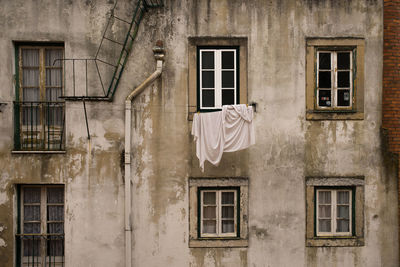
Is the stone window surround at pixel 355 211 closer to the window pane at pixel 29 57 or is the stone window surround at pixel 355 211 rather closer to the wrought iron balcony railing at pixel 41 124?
the wrought iron balcony railing at pixel 41 124

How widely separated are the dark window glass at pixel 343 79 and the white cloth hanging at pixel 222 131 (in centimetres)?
273

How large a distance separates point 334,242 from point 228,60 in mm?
5626

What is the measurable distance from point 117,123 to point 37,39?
3.04 meters

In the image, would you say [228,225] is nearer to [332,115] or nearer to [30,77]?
[332,115]

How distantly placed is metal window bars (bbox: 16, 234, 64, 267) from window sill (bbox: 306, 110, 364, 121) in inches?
292

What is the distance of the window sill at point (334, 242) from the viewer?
8969 mm

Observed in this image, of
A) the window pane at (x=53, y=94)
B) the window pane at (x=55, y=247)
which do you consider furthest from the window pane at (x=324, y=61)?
the window pane at (x=55, y=247)

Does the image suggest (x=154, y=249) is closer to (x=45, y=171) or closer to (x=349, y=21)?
(x=45, y=171)

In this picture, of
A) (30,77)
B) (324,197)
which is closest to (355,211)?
(324,197)

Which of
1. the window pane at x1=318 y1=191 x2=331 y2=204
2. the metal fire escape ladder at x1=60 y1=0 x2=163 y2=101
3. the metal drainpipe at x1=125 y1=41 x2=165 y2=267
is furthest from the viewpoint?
the window pane at x1=318 y1=191 x2=331 y2=204

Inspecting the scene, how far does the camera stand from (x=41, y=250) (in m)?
9.09

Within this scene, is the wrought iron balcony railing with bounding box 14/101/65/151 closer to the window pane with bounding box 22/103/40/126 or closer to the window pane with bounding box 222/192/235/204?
the window pane with bounding box 22/103/40/126

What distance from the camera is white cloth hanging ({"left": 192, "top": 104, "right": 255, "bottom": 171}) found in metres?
8.43

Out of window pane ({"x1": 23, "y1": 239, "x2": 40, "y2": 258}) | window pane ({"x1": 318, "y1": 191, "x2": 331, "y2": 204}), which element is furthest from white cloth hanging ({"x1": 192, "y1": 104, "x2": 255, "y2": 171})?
window pane ({"x1": 23, "y1": 239, "x2": 40, "y2": 258})
